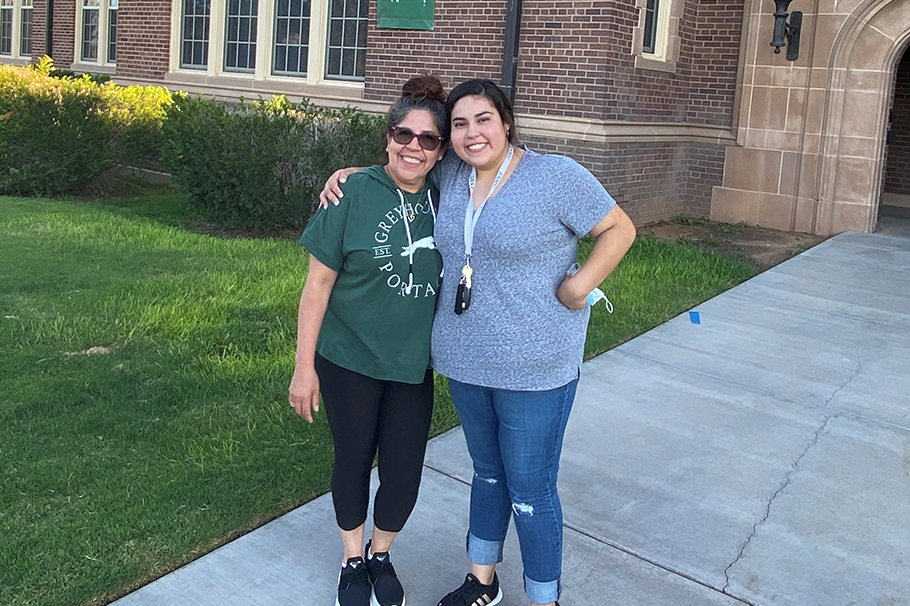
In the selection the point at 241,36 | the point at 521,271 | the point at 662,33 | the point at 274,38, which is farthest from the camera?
the point at 241,36

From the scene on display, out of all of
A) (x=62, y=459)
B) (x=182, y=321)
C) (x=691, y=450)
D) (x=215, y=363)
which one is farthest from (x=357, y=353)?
(x=182, y=321)

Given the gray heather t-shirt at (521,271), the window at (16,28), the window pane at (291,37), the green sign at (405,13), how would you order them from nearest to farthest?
the gray heather t-shirt at (521,271)
the green sign at (405,13)
the window pane at (291,37)
the window at (16,28)

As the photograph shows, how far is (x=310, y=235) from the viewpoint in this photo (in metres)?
2.61

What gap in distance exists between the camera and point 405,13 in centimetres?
1103

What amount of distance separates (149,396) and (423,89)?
2.70 meters

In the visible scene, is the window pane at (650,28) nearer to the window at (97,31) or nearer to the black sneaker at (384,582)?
the black sneaker at (384,582)

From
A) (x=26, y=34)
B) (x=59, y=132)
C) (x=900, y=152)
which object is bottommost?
(x=59, y=132)

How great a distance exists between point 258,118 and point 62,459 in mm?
5955

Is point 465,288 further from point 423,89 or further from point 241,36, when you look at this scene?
point 241,36

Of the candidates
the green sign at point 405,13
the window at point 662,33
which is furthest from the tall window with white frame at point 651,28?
the green sign at point 405,13

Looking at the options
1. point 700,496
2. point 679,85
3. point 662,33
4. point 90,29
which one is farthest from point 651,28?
point 90,29

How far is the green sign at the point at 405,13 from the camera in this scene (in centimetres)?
1083

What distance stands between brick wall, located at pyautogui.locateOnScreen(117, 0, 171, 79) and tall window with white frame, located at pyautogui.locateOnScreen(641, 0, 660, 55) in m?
7.63

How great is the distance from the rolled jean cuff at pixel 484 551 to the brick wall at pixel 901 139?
1368 centimetres
